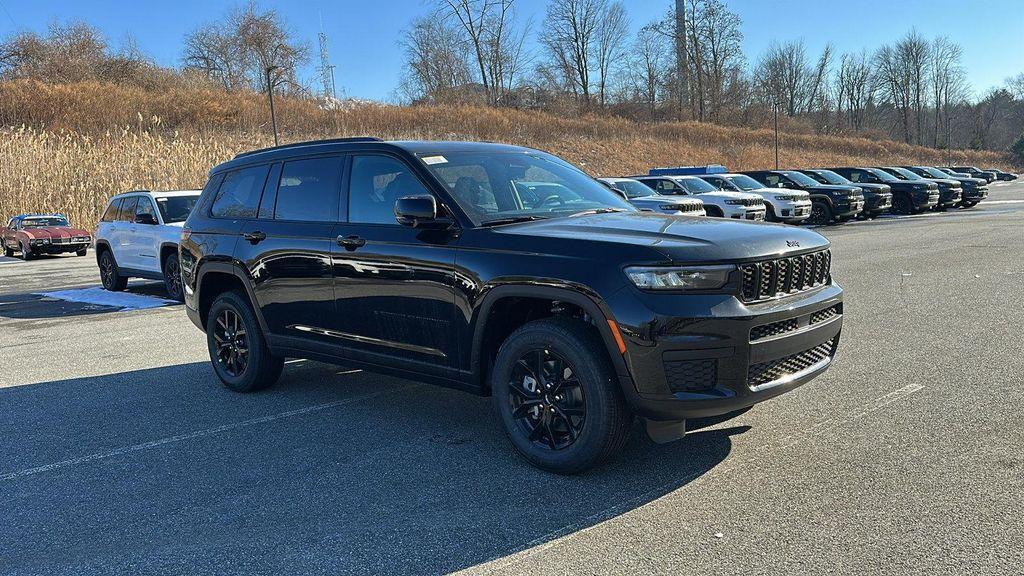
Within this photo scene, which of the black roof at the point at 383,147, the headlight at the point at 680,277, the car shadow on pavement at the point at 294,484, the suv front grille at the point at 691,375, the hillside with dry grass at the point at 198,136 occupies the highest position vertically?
the hillside with dry grass at the point at 198,136

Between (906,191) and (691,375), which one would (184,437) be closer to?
(691,375)

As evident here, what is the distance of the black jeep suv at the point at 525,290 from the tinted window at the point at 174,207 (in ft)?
25.6

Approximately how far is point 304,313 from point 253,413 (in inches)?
32.9

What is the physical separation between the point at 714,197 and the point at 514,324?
17.6 metres

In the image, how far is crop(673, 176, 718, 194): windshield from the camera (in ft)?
72.0

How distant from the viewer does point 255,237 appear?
19.1 ft

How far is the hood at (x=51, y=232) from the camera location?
907 inches

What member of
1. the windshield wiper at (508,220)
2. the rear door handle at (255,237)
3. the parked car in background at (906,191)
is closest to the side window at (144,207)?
the rear door handle at (255,237)

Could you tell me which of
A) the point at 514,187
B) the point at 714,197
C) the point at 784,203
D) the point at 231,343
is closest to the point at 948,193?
the point at 784,203

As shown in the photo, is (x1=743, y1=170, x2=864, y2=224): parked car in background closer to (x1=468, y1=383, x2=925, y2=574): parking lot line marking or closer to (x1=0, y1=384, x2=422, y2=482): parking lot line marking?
(x1=468, y1=383, x2=925, y2=574): parking lot line marking

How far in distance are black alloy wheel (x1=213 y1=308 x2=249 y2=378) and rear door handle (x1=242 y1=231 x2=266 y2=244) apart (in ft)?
2.22

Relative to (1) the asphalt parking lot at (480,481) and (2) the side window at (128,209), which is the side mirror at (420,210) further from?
(2) the side window at (128,209)

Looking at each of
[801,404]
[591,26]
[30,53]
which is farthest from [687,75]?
[801,404]


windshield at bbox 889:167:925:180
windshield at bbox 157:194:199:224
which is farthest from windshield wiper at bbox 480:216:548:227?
windshield at bbox 889:167:925:180
